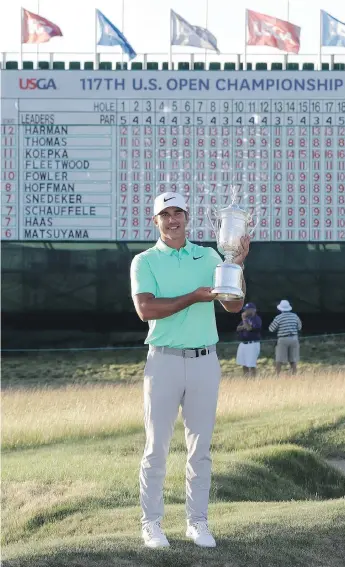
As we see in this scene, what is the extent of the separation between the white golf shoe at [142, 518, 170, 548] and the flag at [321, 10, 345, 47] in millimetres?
18059

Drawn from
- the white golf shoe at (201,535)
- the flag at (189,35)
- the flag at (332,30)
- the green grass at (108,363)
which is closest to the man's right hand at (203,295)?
the white golf shoe at (201,535)

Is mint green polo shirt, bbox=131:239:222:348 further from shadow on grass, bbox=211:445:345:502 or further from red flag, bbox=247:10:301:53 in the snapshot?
red flag, bbox=247:10:301:53

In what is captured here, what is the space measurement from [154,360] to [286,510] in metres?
1.90

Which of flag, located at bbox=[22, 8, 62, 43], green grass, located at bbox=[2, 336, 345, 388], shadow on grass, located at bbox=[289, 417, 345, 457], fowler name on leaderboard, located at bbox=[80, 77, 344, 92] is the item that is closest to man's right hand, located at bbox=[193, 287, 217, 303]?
shadow on grass, located at bbox=[289, 417, 345, 457]

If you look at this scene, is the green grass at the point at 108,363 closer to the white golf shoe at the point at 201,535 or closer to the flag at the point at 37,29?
the flag at the point at 37,29

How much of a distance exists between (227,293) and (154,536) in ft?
4.84

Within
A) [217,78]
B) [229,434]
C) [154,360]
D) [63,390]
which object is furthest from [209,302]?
[217,78]

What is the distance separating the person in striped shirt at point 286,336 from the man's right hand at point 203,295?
13060 millimetres

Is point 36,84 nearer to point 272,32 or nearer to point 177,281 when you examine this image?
point 272,32

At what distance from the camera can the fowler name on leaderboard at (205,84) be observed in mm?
22750

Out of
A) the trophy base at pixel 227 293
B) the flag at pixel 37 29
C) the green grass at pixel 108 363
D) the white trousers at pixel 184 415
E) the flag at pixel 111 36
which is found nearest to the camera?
Result: the trophy base at pixel 227 293

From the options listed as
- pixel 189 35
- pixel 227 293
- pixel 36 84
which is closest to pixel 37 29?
pixel 36 84

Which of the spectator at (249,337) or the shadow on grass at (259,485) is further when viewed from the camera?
the spectator at (249,337)

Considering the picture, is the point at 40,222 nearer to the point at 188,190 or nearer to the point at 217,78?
the point at 188,190
